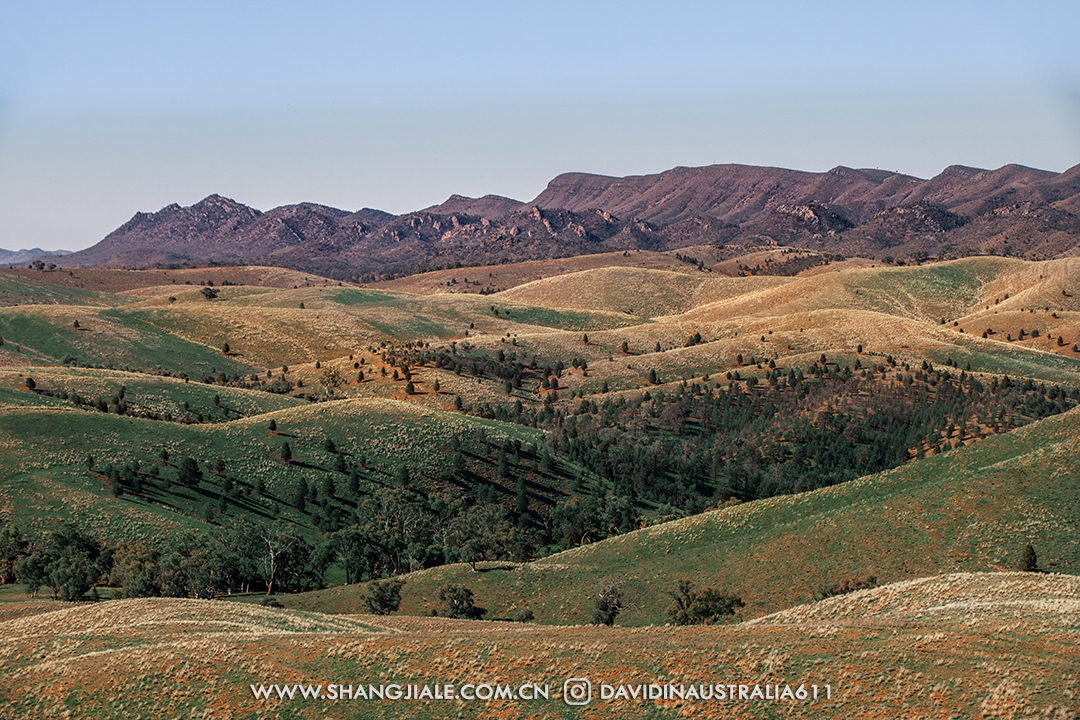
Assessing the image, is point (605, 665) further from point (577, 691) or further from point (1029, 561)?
point (1029, 561)

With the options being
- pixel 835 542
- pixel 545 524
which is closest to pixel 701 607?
pixel 835 542

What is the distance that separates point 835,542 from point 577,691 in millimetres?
35361

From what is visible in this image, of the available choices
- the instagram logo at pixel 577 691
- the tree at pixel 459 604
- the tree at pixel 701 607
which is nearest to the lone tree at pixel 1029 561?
the tree at pixel 701 607

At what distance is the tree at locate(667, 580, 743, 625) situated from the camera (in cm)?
5209

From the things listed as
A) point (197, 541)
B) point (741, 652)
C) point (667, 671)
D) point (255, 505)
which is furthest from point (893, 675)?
A: point (255, 505)

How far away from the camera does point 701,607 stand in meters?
52.2

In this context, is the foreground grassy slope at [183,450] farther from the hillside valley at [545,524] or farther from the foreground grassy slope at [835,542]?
the foreground grassy slope at [835,542]

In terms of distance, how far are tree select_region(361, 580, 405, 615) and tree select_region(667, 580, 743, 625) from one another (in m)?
20.8

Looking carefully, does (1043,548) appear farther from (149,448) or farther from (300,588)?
(149,448)

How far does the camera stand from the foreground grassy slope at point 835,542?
55.3 meters

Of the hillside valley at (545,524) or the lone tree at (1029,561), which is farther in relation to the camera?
the lone tree at (1029,561)

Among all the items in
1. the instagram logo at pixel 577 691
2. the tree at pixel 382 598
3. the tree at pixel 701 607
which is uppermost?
the instagram logo at pixel 577 691

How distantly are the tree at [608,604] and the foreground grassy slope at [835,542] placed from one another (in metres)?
0.76

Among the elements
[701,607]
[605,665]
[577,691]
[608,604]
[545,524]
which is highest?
[605,665]
